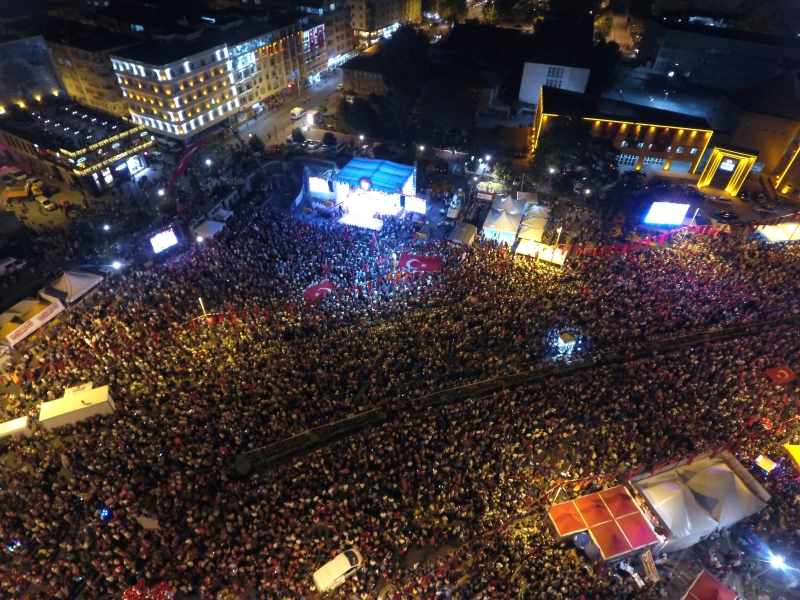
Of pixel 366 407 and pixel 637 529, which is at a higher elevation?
pixel 637 529

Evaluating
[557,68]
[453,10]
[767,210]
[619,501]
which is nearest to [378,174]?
[619,501]

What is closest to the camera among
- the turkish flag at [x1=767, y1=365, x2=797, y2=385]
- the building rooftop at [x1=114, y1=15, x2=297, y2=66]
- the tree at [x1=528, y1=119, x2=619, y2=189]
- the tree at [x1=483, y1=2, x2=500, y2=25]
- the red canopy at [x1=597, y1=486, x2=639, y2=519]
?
the red canopy at [x1=597, y1=486, x2=639, y2=519]

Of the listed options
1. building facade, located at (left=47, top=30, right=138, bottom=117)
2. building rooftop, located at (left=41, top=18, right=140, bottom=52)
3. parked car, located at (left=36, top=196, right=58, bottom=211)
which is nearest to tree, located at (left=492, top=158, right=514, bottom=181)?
parked car, located at (left=36, top=196, right=58, bottom=211)

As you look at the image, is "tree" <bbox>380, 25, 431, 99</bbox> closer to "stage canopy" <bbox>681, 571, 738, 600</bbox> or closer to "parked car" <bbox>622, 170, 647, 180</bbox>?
"parked car" <bbox>622, 170, 647, 180</bbox>

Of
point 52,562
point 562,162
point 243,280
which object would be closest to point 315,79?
point 562,162

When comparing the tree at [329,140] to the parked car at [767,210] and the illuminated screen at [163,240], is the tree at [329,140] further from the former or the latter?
the parked car at [767,210]

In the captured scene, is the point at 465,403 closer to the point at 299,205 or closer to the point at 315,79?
the point at 299,205

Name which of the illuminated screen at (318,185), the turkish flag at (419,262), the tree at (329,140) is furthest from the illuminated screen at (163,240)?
the tree at (329,140)

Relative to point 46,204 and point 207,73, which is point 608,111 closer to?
point 207,73
